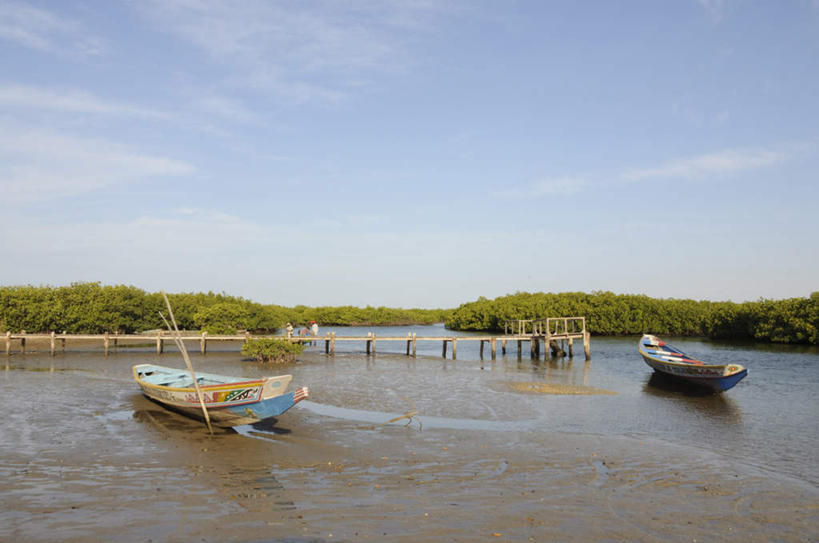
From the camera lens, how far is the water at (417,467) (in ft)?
25.8

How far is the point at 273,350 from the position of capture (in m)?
31.5

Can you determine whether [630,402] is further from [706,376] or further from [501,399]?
[501,399]

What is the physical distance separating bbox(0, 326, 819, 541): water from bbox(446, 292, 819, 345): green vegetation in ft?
130

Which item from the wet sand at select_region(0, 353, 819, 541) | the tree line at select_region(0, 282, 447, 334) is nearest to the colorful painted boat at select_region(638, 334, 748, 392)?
the wet sand at select_region(0, 353, 819, 541)

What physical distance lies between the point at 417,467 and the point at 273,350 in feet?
72.4

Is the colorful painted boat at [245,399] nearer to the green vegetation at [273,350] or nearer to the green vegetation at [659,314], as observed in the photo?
the green vegetation at [273,350]

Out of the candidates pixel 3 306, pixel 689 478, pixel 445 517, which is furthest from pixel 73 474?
pixel 3 306

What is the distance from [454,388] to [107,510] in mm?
16096

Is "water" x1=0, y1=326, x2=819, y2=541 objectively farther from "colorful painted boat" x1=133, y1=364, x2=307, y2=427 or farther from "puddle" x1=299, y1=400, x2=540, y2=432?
"colorful painted boat" x1=133, y1=364, x2=307, y2=427

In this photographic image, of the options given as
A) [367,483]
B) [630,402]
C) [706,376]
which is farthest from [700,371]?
[367,483]

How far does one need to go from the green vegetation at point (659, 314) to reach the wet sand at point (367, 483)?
5068 centimetres

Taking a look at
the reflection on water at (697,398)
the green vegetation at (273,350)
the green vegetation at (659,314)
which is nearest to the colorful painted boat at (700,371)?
the reflection on water at (697,398)

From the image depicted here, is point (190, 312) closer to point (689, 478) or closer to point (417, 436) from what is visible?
point (417, 436)

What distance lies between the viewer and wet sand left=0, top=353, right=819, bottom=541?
7.68 meters
